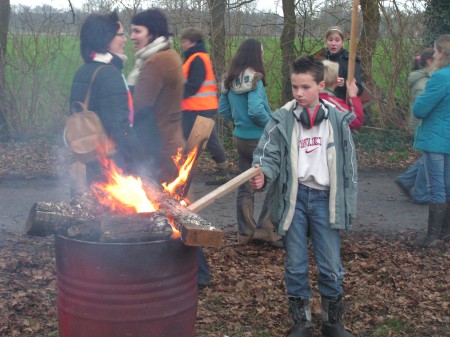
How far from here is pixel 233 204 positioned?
875cm

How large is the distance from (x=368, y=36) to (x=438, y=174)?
21.5 feet

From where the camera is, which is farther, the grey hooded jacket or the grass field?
the grass field

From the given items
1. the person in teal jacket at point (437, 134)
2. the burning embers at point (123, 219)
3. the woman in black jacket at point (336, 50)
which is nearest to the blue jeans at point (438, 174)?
the person in teal jacket at point (437, 134)

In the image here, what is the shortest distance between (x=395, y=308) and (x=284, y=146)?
177cm

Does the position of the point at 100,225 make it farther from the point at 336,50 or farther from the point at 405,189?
the point at 405,189

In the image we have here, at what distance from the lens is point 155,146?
5133mm

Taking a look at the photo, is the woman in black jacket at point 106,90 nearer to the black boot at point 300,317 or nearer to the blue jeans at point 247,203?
the black boot at point 300,317

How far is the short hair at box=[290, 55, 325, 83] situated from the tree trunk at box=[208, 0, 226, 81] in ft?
24.2

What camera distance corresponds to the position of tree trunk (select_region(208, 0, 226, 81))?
11805mm

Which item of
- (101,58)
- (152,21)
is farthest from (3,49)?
(101,58)

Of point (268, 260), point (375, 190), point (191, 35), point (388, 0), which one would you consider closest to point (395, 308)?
point (268, 260)

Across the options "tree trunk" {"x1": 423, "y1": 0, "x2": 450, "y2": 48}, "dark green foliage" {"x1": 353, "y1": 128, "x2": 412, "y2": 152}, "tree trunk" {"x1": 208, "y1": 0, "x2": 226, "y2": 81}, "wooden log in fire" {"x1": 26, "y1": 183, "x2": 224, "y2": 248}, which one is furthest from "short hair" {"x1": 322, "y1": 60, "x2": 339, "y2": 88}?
"tree trunk" {"x1": 423, "y1": 0, "x2": 450, "y2": 48}

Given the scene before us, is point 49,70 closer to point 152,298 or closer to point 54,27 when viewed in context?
point 54,27

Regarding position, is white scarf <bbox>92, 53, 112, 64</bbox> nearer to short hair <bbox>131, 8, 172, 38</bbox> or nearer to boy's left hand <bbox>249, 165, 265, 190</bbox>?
short hair <bbox>131, 8, 172, 38</bbox>
